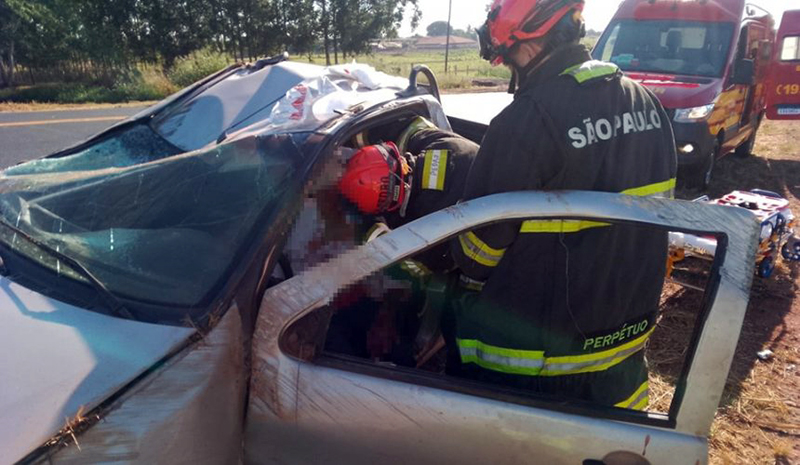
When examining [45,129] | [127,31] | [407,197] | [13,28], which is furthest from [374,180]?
[13,28]

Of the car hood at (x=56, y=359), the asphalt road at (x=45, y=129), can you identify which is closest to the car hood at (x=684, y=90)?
the car hood at (x=56, y=359)

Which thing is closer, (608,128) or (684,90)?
(608,128)

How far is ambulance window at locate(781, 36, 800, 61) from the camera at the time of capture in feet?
27.5

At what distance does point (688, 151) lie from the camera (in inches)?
251

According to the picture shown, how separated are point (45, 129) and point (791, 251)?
34.6ft

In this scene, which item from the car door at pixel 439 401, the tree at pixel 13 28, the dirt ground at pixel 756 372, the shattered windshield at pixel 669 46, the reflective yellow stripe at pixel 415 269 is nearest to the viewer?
the car door at pixel 439 401

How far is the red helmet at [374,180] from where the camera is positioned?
1.98m

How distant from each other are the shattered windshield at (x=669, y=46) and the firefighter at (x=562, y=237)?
19.8 ft

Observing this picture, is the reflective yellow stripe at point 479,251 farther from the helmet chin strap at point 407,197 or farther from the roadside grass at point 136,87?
the roadside grass at point 136,87

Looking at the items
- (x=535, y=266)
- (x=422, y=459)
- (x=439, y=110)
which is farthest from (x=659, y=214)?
(x=439, y=110)

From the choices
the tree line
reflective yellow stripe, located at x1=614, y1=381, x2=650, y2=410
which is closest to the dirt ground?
reflective yellow stripe, located at x1=614, y1=381, x2=650, y2=410

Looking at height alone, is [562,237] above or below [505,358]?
above

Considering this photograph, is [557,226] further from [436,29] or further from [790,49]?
[436,29]

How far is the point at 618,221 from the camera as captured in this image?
142cm
